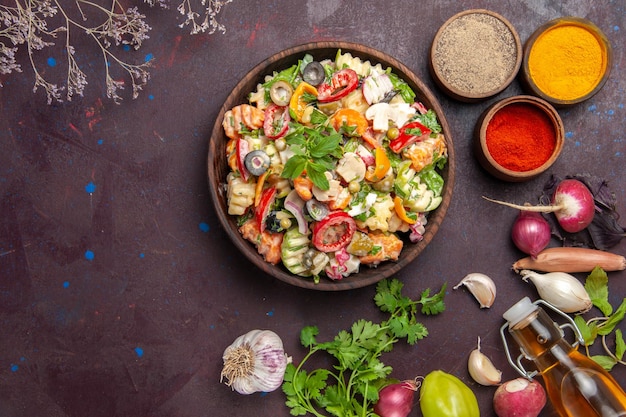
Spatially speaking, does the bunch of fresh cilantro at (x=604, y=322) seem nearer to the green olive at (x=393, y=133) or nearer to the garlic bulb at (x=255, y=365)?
the green olive at (x=393, y=133)

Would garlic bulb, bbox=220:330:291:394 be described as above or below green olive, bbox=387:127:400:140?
below

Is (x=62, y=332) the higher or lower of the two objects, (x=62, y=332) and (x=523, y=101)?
the lower

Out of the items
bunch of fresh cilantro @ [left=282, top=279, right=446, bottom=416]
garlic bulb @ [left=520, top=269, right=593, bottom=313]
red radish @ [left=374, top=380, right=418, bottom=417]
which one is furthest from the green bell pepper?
garlic bulb @ [left=520, top=269, right=593, bottom=313]

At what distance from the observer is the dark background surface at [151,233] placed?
2.93m

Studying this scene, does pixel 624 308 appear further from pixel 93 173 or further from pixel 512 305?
pixel 93 173

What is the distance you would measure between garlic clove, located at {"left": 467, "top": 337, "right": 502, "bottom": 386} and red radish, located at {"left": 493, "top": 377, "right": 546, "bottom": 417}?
71mm

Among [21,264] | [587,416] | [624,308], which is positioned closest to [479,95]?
[624,308]

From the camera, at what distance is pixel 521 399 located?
284 cm

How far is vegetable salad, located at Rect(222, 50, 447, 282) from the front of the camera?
2.48 m

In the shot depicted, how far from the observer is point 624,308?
2.94 m

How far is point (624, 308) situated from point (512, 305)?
0.53 meters

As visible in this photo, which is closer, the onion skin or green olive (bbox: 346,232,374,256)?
green olive (bbox: 346,232,374,256)

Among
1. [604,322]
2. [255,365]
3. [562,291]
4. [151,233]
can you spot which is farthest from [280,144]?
[604,322]

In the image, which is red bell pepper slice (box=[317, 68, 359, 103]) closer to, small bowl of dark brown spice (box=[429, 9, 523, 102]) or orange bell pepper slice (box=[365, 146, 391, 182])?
orange bell pepper slice (box=[365, 146, 391, 182])
